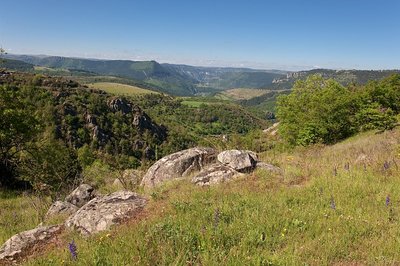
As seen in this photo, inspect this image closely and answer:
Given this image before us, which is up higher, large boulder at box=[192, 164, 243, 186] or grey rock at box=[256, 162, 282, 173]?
grey rock at box=[256, 162, 282, 173]

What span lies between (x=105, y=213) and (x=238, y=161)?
179 inches

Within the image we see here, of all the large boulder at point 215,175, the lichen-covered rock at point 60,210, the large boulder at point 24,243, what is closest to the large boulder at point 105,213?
the large boulder at point 24,243

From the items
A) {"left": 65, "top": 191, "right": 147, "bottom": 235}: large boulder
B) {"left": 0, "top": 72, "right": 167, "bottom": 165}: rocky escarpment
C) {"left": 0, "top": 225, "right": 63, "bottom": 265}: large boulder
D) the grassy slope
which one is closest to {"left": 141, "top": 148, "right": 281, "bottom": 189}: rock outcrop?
the grassy slope

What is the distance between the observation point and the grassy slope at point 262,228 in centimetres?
428

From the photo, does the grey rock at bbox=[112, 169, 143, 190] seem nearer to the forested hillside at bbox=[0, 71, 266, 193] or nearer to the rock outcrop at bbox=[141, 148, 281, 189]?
the rock outcrop at bbox=[141, 148, 281, 189]

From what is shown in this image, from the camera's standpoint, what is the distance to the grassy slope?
168 inches

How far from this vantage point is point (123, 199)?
24.0 feet

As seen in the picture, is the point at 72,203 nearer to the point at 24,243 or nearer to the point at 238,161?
the point at 24,243

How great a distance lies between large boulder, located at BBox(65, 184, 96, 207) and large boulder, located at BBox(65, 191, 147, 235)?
8.67 feet

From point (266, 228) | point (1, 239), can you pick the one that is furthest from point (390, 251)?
point (1, 239)

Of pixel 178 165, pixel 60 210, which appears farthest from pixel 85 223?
pixel 178 165

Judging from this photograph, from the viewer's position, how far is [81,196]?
1002cm

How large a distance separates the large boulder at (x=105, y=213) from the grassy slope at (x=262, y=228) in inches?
12.9

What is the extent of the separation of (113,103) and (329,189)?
495 ft
